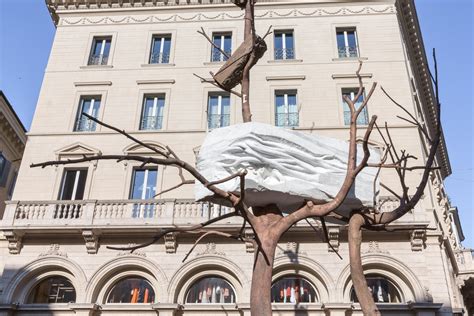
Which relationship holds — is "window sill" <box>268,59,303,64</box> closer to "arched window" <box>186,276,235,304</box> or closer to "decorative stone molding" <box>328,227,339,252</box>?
"decorative stone molding" <box>328,227,339,252</box>

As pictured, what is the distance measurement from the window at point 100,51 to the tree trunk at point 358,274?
60.4 feet

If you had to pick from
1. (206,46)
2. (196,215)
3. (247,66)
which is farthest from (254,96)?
(247,66)

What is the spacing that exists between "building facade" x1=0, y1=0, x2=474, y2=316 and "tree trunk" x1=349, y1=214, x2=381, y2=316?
736cm

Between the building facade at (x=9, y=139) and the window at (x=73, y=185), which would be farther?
the building facade at (x=9, y=139)

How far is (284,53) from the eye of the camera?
20.8 m

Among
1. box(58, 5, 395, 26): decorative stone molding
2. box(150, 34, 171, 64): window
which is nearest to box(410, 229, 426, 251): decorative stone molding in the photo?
box(58, 5, 395, 26): decorative stone molding

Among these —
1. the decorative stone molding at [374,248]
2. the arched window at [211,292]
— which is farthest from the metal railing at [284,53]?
the arched window at [211,292]

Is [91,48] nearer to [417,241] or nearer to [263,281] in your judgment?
[417,241]

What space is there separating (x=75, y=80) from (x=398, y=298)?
16.5m

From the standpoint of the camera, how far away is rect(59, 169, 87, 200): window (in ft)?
58.7

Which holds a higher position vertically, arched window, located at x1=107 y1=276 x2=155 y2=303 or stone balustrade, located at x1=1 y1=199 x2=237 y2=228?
stone balustrade, located at x1=1 y1=199 x2=237 y2=228

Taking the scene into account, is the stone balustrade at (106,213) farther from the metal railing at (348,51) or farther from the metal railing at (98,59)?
the metal railing at (348,51)

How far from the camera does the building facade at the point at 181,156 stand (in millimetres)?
15328

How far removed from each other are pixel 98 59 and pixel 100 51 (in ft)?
1.79
